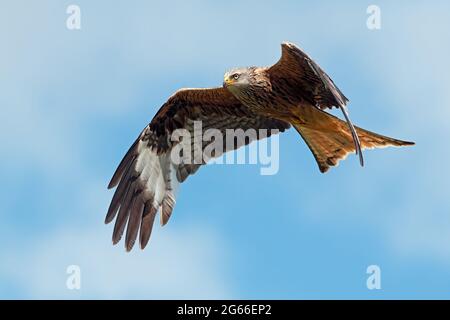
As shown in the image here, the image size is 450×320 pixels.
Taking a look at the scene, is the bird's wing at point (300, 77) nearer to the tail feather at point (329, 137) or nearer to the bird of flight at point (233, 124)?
the bird of flight at point (233, 124)

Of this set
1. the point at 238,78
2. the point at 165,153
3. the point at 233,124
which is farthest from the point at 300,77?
the point at 165,153

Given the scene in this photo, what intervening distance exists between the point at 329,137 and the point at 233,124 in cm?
143

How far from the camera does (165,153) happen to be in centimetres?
1382

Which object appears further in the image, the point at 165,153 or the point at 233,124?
the point at 165,153

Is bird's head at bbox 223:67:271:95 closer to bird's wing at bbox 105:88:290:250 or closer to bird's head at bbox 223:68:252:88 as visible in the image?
bird's head at bbox 223:68:252:88

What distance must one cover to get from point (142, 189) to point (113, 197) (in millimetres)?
416

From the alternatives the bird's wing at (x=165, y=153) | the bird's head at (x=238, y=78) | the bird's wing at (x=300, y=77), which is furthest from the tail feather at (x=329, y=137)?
the bird's head at (x=238, y=78)

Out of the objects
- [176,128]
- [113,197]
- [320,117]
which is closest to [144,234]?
[113,197]

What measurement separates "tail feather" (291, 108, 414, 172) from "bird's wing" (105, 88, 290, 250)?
57 centimetres

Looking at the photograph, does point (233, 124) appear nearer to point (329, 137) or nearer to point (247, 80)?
point (247, 80)

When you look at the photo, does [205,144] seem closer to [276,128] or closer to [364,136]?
[276,128]

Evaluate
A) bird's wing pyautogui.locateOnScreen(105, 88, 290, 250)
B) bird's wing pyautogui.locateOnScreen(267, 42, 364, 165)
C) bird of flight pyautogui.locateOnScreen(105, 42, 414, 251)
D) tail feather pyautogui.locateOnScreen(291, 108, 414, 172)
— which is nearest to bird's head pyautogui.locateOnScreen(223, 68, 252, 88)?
bird of flight pyautogui.locateOnScreen(105, 42, 414, 251)

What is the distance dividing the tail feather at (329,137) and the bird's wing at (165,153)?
1.87ft

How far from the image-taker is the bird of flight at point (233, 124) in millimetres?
12336
